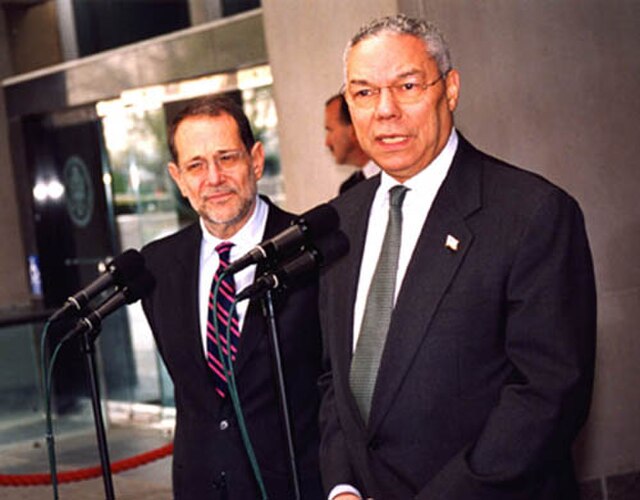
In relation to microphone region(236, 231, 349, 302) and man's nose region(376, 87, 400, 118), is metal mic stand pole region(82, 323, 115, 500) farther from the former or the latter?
man's nose region(376, 87, 400, 118)

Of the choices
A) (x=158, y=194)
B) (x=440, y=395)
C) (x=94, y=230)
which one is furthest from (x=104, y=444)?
(x=94, y=230)

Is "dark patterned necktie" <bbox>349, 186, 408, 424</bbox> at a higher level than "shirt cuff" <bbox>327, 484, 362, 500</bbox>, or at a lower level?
higher

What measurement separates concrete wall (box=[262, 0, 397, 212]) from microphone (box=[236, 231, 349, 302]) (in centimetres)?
318

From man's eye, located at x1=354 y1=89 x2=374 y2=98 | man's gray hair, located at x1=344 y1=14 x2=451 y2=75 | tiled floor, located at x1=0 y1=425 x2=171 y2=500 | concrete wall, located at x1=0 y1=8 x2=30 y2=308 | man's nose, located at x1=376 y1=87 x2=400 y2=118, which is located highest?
man's gray hair, located at x1=344 y1=14 x2=451 y2=75

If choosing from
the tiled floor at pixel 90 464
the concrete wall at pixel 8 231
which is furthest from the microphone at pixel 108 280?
the concrete wall at pixel 8 231

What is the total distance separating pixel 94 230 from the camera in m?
11.1

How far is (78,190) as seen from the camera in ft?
Answer: 37.0

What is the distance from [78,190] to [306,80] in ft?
18.3

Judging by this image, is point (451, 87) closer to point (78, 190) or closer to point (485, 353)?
point (485, 353)

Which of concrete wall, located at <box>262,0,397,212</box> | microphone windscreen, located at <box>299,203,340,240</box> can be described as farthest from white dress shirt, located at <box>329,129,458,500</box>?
concrete wall, located at <box>262,0,397,212</box>

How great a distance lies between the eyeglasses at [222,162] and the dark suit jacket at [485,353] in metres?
0.65

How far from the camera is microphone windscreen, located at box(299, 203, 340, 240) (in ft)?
8.66

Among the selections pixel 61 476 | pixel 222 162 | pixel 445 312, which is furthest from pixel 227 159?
pixel 61 476

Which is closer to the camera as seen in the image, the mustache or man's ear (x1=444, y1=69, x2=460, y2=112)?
man's ear (x1=444, y1=69, x2=460, y2=112)
